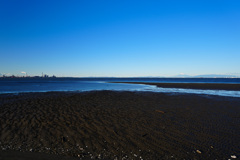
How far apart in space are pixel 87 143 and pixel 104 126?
7.51 ft

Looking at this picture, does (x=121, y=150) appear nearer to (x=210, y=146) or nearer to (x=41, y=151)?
(x=41, y=151)

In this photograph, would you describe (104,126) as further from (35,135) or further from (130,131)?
(35,135)

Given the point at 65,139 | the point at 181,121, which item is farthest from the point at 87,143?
the point at 181,121

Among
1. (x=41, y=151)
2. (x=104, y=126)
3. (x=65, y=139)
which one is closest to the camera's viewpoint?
(x=41, y=151)

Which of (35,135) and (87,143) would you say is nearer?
(87,143)

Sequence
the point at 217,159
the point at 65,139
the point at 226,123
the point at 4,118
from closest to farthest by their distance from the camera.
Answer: the point at 217,159 → the point at 65,139 → the point at 226,123 → the point at 4,118

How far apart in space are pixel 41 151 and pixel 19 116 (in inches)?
243

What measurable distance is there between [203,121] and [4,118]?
12672 mm

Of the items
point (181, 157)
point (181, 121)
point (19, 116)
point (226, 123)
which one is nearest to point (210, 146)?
point (181, 157)

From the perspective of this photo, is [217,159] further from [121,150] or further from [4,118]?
[4,118]

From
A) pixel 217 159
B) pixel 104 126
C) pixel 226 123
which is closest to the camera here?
pixel 217 159

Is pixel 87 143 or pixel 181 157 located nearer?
pixel 181 157

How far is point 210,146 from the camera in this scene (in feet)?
20.9

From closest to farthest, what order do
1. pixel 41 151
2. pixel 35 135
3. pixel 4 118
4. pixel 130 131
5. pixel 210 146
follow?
1. pixel 41 151
2. pixel 210 146
3. pixel 35 135
4. pixel 130 131
5. pixel 4 118
